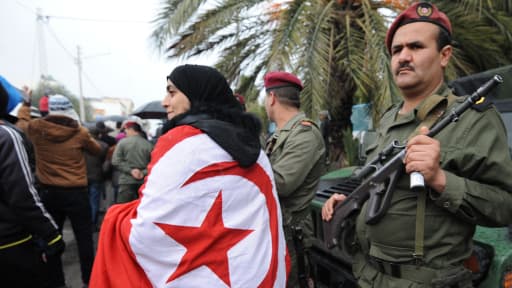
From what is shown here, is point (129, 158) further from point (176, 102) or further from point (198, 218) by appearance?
point (198, 218)

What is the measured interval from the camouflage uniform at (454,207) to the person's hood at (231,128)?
0.64 metres

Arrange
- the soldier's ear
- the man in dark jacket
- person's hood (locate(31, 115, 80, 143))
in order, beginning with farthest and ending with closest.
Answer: person's hood (locate(31, 115, 80, 143)), the soldier's ear, the man in dark jacket

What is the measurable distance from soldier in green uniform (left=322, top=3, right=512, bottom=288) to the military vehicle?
187 millimetres

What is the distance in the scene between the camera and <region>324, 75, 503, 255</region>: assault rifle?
128 centimetres

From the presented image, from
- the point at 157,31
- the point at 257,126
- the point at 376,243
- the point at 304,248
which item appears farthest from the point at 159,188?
the point at 157,31

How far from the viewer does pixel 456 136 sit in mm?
1309

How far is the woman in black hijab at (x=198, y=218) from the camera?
54.2 inches

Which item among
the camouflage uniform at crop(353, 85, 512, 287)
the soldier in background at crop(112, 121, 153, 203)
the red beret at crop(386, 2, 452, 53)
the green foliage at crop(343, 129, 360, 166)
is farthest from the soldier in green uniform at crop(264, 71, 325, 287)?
the green foliage at crop(343, 129, 360, 166)

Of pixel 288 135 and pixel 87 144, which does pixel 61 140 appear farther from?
pixel 288 135

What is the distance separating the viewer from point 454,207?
1227mm

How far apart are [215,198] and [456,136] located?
39.3 inches

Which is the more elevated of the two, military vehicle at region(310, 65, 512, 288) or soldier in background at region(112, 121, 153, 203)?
military vehicle at region(310, 65, 512, 288)

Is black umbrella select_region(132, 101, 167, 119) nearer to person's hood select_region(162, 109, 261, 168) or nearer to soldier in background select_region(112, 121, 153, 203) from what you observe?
soldier in background select_region(112, 121, 153, 203)

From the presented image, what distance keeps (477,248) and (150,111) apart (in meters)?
6.56
